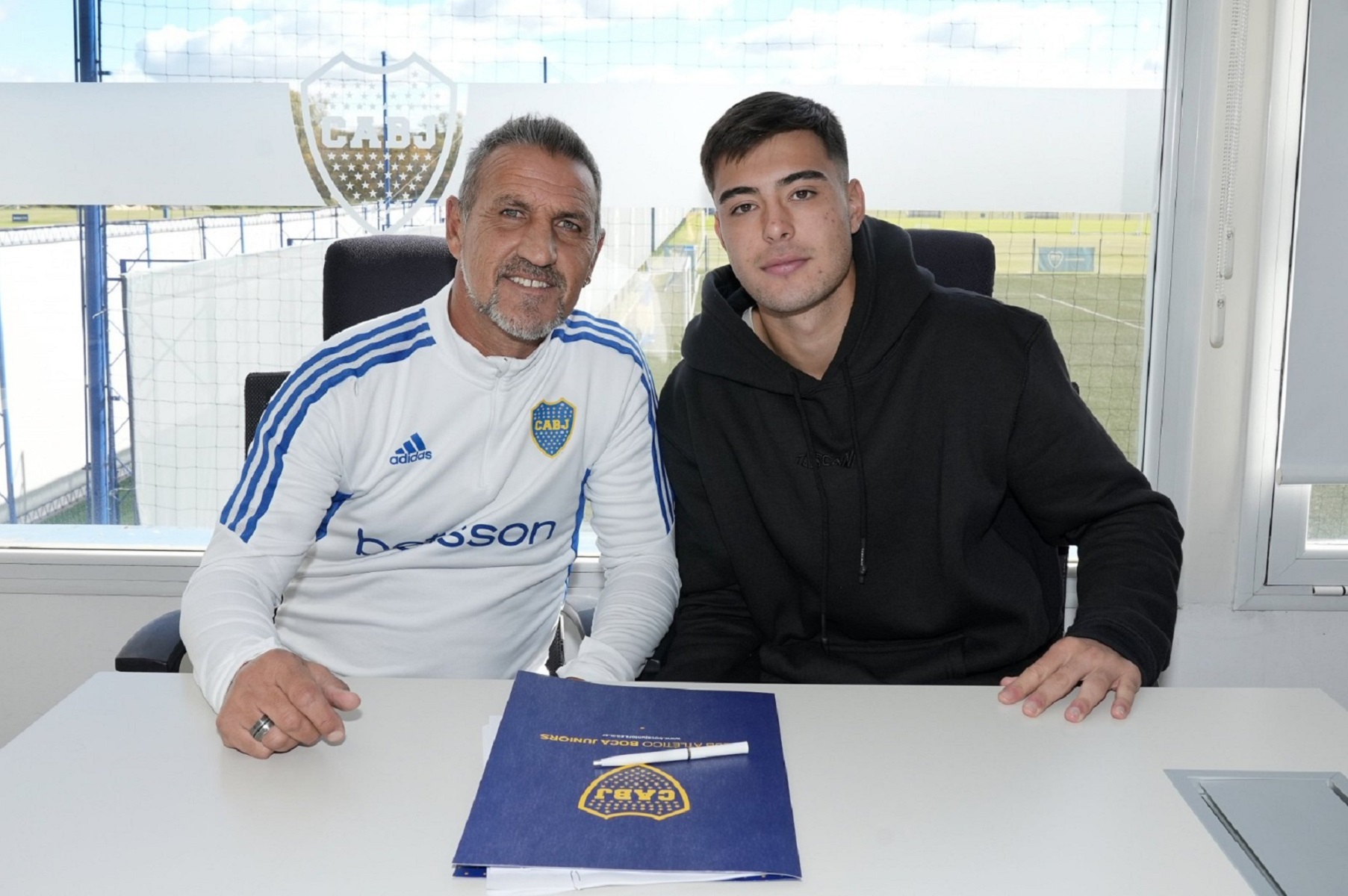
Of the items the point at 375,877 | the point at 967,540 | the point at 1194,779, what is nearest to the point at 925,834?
the point at 1194,779

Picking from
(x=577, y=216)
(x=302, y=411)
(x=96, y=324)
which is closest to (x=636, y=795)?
(x=302, y=411)

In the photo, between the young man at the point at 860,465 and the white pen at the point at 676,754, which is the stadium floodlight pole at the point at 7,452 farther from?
the white pen at the point at 676,754

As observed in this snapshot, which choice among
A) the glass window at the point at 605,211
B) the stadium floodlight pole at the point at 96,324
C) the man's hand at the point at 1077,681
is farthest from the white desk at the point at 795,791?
the stadium floodlight pole at the point at 96,324

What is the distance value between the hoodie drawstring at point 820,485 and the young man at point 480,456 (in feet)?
0.77

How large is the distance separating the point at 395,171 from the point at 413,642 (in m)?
1.29

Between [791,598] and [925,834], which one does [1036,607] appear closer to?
[791,598]

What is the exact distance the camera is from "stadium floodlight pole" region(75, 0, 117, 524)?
104 inches

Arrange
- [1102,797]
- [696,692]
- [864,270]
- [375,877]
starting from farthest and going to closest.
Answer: [864,270]
[696,692]
[1102,797]
[375,877]

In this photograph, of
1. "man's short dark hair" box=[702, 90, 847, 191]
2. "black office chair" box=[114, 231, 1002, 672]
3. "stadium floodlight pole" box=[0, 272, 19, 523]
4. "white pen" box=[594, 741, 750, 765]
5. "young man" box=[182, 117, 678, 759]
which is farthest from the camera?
"stadium floodlight pole" box=[0, 272, 19, 523]

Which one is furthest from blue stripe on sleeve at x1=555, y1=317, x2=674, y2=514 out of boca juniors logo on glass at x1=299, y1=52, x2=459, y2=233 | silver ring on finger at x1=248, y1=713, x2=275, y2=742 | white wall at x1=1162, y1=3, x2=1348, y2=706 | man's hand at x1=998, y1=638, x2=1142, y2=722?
white wall at x1=1162, y1=3, x2=1348, y2=706

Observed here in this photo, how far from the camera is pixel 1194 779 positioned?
1125 mm

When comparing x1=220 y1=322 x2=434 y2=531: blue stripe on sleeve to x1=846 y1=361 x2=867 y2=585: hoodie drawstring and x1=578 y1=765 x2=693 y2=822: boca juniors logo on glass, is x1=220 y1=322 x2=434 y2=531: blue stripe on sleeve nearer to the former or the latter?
x1=846 y1=361 x2=867 y2=585: hoodie drawstring

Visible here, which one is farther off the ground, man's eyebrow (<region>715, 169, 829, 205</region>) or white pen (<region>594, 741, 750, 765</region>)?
man's eyebrow (<region>715, 169, 829, 205</region>)

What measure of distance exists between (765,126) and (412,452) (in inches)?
29.8
